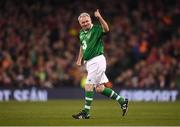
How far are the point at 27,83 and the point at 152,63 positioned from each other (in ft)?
16.4

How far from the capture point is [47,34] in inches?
1073

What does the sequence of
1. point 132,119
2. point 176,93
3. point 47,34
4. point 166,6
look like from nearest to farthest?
point 132,119, point 176,93, point 47,34, point 166,6

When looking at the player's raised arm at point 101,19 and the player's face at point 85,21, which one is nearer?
the player's raised arm at point 101,19

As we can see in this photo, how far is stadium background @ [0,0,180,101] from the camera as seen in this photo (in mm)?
24984

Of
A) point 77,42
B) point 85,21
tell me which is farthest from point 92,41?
point 77,42

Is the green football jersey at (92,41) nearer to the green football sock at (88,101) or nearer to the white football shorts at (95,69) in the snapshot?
the white football shorts at (95,69)

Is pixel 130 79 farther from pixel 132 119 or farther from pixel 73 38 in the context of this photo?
pixel 132 119

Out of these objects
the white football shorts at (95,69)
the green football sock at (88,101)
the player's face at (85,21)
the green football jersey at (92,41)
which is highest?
the player's face at (85,21)

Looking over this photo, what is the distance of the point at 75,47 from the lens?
89.1ft

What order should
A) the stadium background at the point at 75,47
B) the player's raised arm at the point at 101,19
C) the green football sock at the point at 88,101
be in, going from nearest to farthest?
the player's raised arm at the point at 101,19 → the green football sock at the point at 88,101 → the stadium background at the point at 75,47

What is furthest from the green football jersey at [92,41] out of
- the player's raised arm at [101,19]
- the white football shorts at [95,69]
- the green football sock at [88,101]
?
the green football sock at [88,101]

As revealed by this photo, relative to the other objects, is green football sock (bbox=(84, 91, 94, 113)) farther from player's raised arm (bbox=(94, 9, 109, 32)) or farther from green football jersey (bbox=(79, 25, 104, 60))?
Result: player's raised arm (bbox=(94, 9, 109, 32))

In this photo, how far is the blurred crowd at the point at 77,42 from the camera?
83.1 ft

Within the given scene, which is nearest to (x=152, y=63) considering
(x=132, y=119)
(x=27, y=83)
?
(x=27, y=83)
